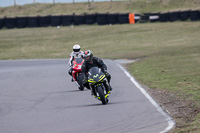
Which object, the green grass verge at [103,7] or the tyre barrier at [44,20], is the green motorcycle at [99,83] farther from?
the green grass verge at [103,7]

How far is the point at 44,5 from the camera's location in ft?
198

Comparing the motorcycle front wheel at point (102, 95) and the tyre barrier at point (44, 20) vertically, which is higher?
the motorcycle front wheel at point (102, 95)

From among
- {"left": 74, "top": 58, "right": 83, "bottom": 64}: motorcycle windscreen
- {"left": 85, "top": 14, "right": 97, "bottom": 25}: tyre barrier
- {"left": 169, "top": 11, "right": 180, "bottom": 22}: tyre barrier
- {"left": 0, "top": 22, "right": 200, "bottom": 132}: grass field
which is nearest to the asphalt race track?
{"left": 74, "top": 58, "right": 83, "bottom": 64}: motorcycle windscreen

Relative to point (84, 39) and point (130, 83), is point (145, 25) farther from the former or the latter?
point (130, 83)

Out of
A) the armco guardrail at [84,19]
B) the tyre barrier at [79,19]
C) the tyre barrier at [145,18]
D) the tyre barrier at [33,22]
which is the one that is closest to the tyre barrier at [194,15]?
the armco guardrail at [84,19]

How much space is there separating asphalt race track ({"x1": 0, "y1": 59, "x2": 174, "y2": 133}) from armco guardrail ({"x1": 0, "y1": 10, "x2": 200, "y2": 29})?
31.0m

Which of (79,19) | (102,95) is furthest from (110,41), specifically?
(102,95)

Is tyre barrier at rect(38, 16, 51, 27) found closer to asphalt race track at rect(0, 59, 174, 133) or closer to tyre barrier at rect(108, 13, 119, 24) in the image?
tyre barrier at rect(108, 13, 119, 24)

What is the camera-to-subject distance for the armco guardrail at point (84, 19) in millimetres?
47875

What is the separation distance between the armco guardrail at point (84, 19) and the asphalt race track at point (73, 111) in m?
31.0

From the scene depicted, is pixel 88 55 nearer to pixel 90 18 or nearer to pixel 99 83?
pixel 99 83

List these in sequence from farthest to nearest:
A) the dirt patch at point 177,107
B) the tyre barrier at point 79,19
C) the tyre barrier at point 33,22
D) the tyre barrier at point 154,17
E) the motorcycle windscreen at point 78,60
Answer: the tyre barrier at point 33,22 < the tyre barrier at point 79,19 < the tyre barrier at point 154,17 < the motorcycle windscreen at point 78,60 < the dirt patch at point 177,107

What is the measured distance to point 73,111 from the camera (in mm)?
11000

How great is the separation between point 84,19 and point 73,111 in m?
39.0
